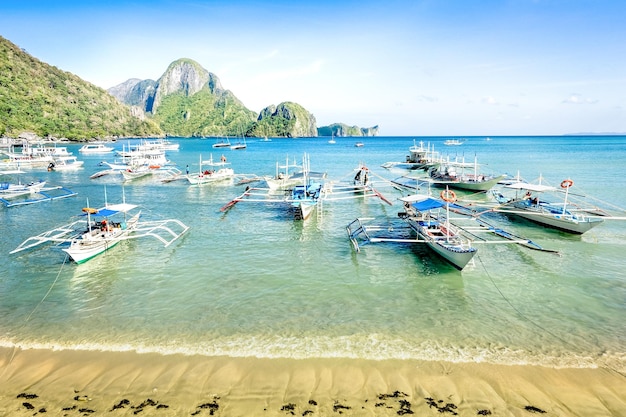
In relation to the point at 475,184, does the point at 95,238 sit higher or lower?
lower

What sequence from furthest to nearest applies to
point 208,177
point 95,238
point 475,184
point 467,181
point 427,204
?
point 208,177 → point 467,181 → point 475,184 → point 427,204 → point 95,238

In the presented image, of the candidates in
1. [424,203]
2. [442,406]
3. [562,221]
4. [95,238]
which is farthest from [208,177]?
[442,406]

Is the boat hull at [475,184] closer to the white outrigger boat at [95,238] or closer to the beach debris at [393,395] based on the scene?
the white outrigger boat at [95,238]

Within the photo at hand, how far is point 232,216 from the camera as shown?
31.9 metres

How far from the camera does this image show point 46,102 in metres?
144

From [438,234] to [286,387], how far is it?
47.8ft

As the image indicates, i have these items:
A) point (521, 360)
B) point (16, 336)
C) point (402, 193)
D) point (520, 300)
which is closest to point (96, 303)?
point (16, 336)

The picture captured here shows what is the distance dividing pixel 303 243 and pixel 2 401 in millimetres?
16622

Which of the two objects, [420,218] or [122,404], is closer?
[122,404]

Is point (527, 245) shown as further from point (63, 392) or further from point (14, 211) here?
point (14, 211)

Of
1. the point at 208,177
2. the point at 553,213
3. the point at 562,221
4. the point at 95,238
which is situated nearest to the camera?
the point at 95,238

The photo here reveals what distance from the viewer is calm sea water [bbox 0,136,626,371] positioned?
1241 cm

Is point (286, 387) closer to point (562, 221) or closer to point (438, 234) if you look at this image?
point (438, 234)

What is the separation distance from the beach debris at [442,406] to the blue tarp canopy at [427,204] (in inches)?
543
